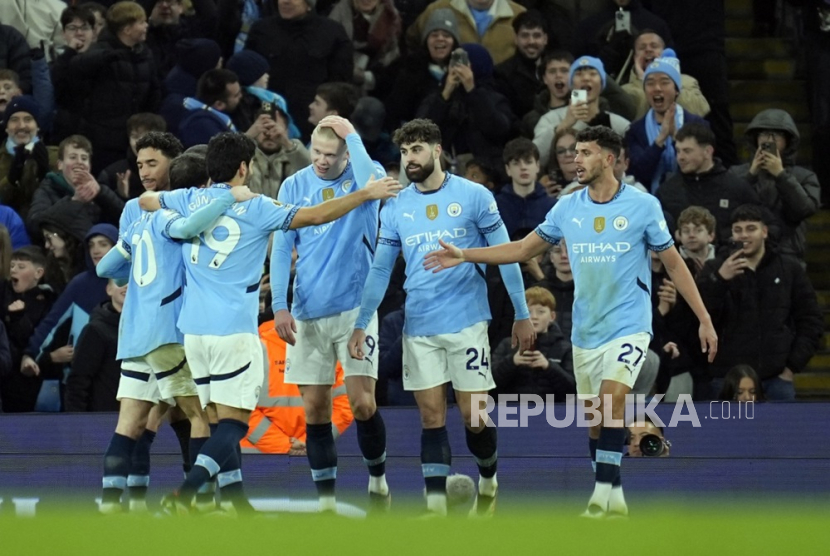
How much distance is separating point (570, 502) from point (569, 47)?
19.6 ft

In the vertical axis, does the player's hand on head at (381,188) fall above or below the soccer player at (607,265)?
above

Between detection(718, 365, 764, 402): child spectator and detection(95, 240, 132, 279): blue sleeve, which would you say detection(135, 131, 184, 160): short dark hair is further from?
detection(718, 365, 764, 402): child spectator

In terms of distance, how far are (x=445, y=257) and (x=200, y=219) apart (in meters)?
1.56

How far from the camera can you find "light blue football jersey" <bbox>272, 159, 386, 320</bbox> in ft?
34.5

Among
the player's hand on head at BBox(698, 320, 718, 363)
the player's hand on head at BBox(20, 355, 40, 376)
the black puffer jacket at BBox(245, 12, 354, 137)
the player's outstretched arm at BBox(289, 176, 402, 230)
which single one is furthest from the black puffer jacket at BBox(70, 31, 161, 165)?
the player's hand on head at BBox(698, 320, 718, 363)

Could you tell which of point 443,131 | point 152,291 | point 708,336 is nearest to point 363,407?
point 152,291

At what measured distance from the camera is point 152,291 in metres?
10.1

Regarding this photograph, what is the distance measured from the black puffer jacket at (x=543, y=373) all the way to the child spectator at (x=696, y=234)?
4.63 ft

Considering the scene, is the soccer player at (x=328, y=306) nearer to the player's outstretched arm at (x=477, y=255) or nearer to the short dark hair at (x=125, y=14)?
the player's outstretched arm at (x=477, y=255)

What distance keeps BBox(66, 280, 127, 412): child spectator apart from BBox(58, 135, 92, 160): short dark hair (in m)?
1.82

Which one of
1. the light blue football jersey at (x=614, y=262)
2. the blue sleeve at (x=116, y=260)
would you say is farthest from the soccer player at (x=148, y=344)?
the light blue football jersey at (x=614, y=262)

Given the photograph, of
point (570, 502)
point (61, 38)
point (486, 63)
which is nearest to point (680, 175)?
point (486, 63)

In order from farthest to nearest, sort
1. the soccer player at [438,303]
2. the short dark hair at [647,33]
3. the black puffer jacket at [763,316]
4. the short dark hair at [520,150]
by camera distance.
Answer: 1. the short dark hair at [647,33]
2. the short dark hair at [520,150]
3. the black puffer jacket at [763,316]
4. the soccer player at [438,303]

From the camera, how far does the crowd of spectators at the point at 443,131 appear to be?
41.1 feet
